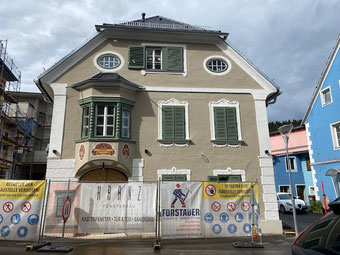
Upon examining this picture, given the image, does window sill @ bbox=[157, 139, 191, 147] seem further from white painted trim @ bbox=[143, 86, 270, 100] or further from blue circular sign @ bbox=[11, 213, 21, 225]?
blue circular sign @ bbox=[11, 213, 21, 225]

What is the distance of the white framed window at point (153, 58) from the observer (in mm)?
14195

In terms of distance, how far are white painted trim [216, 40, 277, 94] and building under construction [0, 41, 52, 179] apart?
23504 mm

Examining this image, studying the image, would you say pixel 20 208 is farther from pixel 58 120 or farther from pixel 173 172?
pixel 173 172

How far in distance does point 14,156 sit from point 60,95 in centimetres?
2523

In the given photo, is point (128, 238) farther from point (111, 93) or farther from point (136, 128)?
point (111, 93)

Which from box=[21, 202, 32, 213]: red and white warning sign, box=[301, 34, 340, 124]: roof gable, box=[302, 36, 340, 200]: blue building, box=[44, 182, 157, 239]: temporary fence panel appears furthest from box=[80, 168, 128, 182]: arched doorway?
box=[301, 34, 340, 124]: roof gable

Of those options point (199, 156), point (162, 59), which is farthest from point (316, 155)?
point (162, 59)

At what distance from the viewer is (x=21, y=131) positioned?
3416cm

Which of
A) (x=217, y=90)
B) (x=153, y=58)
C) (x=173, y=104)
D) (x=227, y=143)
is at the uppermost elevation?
(x=153, y=58)

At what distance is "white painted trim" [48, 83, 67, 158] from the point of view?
12.3m

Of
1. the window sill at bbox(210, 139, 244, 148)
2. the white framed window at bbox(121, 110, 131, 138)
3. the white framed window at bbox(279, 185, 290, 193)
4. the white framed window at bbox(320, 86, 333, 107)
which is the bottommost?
the white framed window at bbox(279, 185, 290, 193)

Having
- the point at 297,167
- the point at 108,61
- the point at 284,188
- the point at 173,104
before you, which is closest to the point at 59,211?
the point at 173,104

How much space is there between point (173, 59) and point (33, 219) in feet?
32.2

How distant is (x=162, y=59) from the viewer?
564 inches
